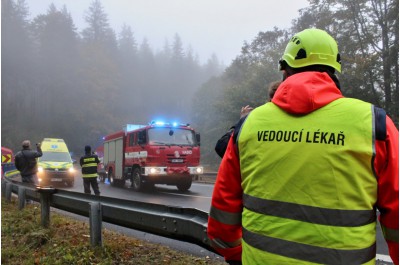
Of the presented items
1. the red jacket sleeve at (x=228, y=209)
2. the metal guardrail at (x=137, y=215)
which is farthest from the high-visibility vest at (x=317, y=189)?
the metal guardrail at (x=137, y=215)

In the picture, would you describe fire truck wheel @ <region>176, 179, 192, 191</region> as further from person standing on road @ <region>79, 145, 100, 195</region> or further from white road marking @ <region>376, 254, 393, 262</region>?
white road marking @ <region>376, 254, 393, 262</region>

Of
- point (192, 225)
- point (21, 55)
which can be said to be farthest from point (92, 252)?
point (21, 55)

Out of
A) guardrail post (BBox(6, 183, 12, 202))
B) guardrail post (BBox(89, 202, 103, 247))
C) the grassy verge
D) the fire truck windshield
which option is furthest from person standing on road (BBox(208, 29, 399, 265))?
the fire truck windshield

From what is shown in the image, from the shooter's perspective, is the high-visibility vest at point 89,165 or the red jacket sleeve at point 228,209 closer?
the red jacket sleeve at point 228,209

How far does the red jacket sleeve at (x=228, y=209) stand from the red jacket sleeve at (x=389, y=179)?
0.65 m

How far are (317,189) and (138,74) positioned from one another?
92474 mm

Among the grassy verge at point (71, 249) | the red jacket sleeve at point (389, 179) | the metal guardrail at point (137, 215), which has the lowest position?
the grassy verge at point (71, 249)

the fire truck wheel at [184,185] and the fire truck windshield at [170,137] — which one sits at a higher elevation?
the fire truck windshield at [170,137]

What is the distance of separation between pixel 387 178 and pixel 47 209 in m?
5.94

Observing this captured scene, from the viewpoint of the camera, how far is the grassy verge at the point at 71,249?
455 centimetres

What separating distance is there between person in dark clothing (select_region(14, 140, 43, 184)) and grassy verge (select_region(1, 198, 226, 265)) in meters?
4.26

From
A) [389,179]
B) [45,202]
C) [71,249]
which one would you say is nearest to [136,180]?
[45,202]

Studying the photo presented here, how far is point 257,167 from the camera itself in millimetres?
1838

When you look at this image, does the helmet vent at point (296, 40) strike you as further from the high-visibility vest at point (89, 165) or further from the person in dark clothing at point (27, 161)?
the high-visibility vest at point (89, 165)
